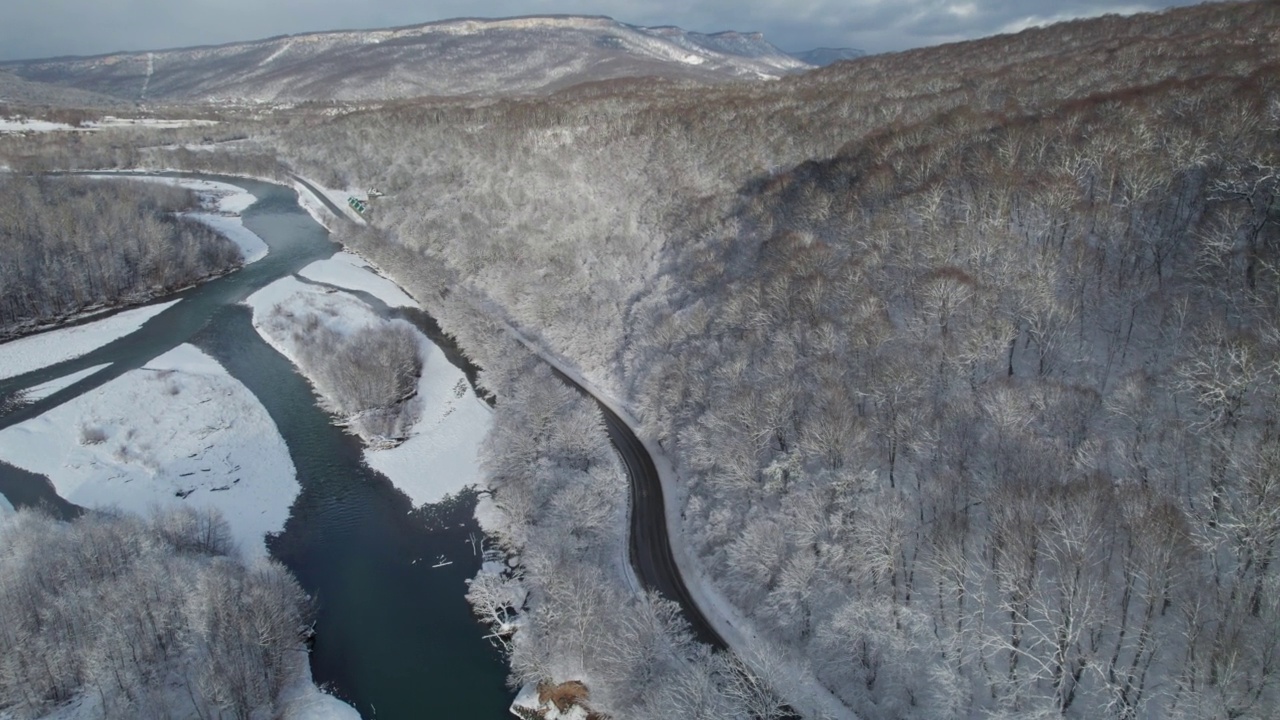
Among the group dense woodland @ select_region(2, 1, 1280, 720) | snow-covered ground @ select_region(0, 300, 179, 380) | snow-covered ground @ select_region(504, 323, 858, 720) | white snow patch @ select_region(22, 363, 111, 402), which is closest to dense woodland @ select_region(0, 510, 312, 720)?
dense woodland @ select_region(2, 1, 1280, 720)

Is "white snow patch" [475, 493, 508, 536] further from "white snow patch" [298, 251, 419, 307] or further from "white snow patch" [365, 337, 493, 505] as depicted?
"white snow patch" [298, 251, 419, 307]

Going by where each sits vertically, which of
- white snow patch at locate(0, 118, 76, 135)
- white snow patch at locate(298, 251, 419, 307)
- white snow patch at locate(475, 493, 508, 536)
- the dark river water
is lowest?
the dark river water

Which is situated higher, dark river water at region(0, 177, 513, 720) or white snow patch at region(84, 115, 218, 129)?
white snow patch at region(84, 115, 218, 129)

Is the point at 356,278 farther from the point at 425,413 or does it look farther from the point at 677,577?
the point at 677,577

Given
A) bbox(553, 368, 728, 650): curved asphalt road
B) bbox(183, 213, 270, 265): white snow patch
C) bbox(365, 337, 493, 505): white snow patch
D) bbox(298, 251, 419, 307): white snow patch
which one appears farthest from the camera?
bbox(183, 213, 270, 265): white snow patch

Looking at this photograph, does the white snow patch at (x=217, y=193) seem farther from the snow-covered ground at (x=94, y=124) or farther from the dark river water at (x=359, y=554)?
the dark river water at (x=359, y=554)

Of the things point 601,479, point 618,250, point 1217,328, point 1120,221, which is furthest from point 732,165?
point 1217,328

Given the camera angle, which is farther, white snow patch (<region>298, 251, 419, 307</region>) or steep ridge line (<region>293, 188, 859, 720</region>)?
white snow patch (<region>298, 251, 419, 307</region>)

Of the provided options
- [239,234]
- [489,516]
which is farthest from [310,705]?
[239,234]
